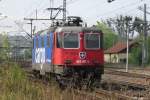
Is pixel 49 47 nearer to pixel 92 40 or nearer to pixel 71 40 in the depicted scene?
pixel 71 40

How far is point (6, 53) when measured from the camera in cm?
1628

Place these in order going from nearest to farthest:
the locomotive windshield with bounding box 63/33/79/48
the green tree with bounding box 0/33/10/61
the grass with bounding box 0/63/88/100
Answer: the grass with bounding box 0/63/88/100
the green tree with bounding box 0/33/10/61
the locomotive windshield with bounding box 63/33/79/48

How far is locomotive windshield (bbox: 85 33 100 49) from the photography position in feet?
72.9

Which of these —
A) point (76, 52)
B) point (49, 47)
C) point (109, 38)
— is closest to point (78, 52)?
point (76, 52)

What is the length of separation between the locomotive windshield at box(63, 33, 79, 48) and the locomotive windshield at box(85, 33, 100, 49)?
1.39 ft

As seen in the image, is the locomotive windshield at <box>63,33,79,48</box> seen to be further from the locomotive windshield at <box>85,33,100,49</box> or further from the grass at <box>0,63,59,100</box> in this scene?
the grass at <box>0,63,59,100</box>

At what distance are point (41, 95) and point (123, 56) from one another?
291 feet

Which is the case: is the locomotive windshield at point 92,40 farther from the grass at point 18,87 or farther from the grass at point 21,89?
the grass at point 18,87

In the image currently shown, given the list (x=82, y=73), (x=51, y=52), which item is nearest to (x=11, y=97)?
(x=82, y=73)

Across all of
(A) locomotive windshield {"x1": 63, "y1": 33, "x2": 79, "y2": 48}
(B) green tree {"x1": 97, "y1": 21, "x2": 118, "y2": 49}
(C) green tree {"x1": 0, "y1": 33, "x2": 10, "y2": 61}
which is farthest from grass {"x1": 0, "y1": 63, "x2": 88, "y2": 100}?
(B) green tree {"x1": 97, "y1": 21, "x2": 118, "y2": 49}

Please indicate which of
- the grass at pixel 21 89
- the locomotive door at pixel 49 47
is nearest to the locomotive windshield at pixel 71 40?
the locomotive door at pixel 49 47

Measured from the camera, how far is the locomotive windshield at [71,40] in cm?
2216

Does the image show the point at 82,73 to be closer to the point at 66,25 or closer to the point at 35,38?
the point at 66,25

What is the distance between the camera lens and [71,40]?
2225 cm
